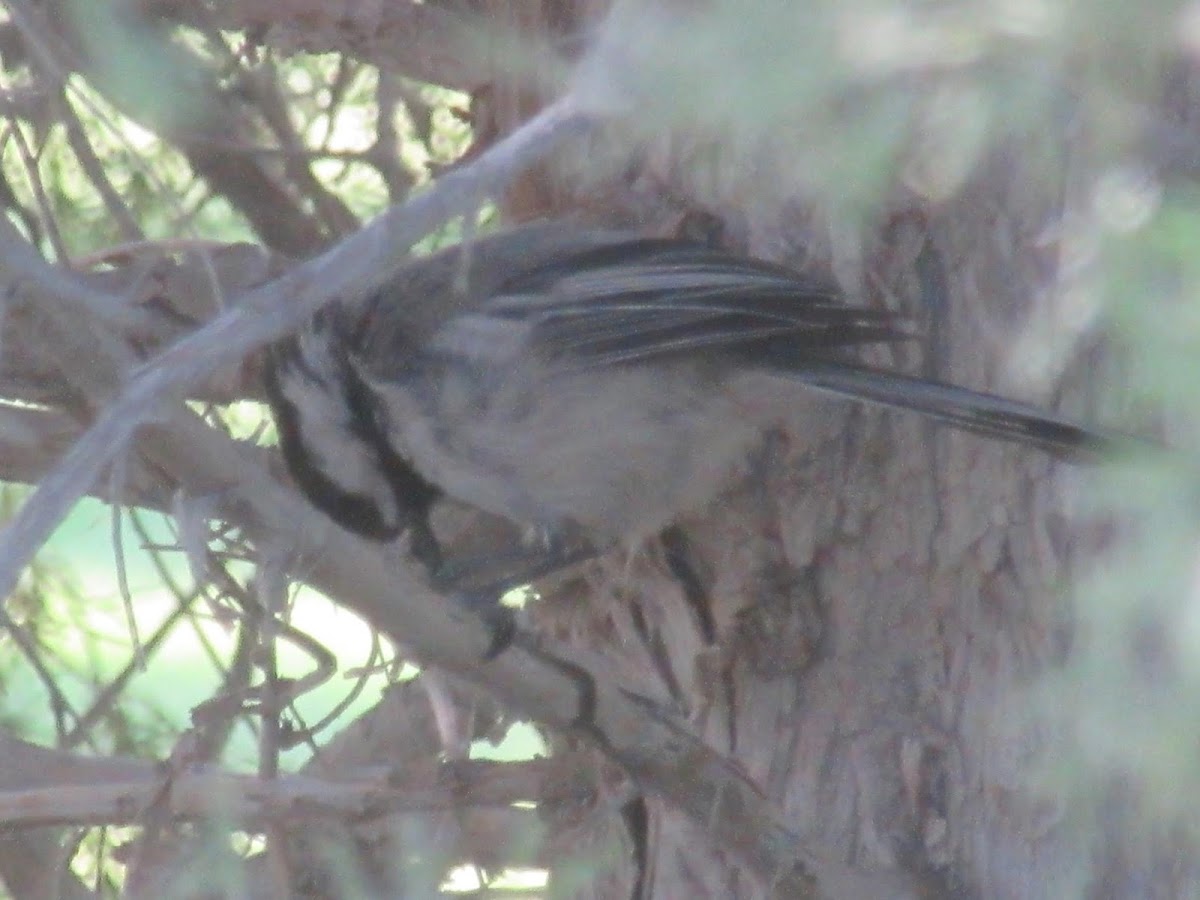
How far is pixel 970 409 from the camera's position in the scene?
2.40 meters

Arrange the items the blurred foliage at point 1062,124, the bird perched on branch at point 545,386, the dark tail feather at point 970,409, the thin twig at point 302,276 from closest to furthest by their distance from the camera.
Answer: the blurred foliage at point 1062,124 → the thin twig at point 302,276 → the dark tail feather at point 970,409 → the bird perched on branch at point 545,386

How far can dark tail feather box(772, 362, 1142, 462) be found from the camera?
2307 millimetres

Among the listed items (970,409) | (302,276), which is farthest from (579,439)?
(302,276)

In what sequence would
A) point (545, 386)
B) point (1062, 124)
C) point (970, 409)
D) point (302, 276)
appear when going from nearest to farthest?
point (1062, 124), point (302, 276), point (970, 409), point (545, 386)

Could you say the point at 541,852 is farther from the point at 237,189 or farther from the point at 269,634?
the point at 237,189

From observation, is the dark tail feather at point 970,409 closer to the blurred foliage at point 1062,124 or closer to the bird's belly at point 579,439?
the bird's belly at point 579,439

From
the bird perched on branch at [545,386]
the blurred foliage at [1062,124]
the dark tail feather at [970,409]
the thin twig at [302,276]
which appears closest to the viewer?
the blurred foliage at [1062,124]

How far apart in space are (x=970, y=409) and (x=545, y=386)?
2.20ft

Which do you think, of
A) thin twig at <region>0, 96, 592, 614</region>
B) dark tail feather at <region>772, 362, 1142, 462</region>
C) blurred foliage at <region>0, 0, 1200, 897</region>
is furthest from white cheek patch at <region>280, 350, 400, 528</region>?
thin twig at <region>0, 96, 592, 614</region>

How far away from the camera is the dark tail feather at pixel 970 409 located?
7.57 feet

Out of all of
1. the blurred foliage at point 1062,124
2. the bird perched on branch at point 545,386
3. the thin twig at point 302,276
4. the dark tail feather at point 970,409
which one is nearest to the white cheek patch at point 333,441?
the bird perched on branch at point 545,386

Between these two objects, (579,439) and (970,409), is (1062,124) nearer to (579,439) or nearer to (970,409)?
(970,409)

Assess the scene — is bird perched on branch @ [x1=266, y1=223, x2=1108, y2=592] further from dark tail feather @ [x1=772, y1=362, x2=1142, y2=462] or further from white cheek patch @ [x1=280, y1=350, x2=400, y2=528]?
dark tail feather @ [x1=772, y1=362, x2=1142, y2=462]

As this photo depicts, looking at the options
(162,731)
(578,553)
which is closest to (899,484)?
(578,553)
